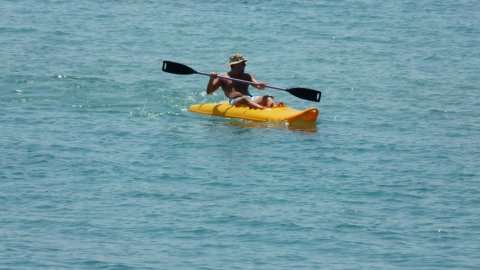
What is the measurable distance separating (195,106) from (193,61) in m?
5.07

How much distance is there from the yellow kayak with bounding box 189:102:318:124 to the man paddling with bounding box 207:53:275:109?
11cm

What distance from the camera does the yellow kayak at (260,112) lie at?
57.7ft

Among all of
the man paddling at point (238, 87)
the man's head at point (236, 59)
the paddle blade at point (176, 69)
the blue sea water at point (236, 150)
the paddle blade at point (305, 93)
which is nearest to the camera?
the blue sea water at point (236, 150)

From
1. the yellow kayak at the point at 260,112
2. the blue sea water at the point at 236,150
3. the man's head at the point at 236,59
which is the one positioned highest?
the man's head at the point at 236,59

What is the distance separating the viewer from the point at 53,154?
15.9 metres

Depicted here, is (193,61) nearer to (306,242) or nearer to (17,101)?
(17,101)

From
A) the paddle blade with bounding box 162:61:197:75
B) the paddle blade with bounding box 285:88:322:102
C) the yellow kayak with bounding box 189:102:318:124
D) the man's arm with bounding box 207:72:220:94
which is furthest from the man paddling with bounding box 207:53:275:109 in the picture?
the paddle blade with bounding box 162:61:197:75

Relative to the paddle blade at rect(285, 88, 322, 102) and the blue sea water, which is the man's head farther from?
the blue sea water

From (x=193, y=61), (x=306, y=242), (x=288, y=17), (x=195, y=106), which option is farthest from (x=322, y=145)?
(x=288, y=17)

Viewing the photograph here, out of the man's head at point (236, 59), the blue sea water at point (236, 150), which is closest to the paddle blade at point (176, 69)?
the blue sea water at point (236, 150)

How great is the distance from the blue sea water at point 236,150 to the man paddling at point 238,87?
484 mm

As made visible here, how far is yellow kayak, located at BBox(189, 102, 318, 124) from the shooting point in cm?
1759

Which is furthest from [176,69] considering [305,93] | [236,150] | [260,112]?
[236,150]

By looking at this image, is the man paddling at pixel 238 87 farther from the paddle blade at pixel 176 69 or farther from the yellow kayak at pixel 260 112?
the paddle blade at pixel 176 69
